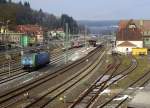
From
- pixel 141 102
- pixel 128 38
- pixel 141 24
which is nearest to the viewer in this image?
pixel 141 102

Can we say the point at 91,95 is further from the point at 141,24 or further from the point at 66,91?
the point at 141,24

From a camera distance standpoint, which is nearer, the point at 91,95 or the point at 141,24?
the point at 91,95

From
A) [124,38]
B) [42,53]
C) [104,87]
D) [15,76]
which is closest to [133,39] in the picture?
[124,38]

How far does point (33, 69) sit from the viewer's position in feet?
166

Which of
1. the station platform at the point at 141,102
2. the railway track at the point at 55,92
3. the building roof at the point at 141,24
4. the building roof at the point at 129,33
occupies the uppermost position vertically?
the building roof at the point at 141,24

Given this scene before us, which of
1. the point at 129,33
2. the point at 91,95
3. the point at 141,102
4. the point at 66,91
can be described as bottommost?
the point at 66,91

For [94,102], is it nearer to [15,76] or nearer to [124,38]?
[15,76]

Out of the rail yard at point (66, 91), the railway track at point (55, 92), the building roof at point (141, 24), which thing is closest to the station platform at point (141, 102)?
the rail yard at point (66, 91)

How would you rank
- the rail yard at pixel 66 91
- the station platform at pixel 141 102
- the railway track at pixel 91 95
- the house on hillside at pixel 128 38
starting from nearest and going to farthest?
1. the station platform at pixel 141 102
2. the railway track at pixel 91 95
3. the rail yard at pixel 66 91
4. the house on hillside at pixel 128 38

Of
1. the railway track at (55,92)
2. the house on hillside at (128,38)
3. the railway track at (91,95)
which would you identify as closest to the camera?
the railway track at (91,95)

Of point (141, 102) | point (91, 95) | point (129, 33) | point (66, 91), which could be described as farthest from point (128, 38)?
point (141, 102)

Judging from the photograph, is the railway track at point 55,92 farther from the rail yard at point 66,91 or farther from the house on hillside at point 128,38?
the house on hillside at point 128,38

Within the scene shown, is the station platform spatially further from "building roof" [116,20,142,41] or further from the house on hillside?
"building roof" [116,20,142,41]

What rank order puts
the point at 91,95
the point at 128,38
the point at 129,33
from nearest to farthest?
the point at 91,95
the point at 128,38
the point at 129,33
